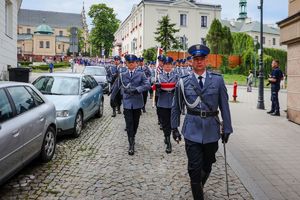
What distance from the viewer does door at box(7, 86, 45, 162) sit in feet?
18.4

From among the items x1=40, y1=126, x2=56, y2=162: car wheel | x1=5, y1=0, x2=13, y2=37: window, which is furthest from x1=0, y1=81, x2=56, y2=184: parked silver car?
x1=5, y1=0, x2=13, y2=37: window

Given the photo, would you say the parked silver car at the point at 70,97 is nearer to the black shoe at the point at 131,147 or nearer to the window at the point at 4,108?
the black shoe at the point at 131,147

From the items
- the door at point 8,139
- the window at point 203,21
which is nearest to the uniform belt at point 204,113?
the door at point 8,139

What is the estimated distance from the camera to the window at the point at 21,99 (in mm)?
5748

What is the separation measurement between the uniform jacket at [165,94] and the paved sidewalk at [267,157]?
166 centimetres

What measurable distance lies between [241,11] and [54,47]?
50.7 m

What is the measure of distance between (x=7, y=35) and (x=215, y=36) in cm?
3719

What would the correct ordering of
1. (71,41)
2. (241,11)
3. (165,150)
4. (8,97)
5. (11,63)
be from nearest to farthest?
(8,97) < (165,150) < (71,41) < (11,63) < (241,11)

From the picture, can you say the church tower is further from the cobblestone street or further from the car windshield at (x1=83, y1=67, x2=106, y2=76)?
the cobblestone street

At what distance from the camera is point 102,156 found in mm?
7535

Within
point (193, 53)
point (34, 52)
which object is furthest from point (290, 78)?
point (34, 52)

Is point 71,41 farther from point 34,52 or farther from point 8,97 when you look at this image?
point 34,52

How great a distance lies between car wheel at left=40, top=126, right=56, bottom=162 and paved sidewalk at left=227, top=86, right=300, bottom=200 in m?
3.26

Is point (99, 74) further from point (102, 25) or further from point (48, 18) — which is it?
point (48, 18)
